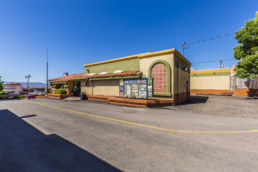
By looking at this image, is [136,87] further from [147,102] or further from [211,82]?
[211,82]

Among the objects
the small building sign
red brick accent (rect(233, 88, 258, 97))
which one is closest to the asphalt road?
the small building sign

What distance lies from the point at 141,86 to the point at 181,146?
871 cm

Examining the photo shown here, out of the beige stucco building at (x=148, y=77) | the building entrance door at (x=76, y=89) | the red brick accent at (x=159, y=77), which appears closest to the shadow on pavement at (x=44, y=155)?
the beige stucco building at (x=148, y=77)

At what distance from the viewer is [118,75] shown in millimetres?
14430

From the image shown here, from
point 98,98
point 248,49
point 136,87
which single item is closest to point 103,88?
point 98,98

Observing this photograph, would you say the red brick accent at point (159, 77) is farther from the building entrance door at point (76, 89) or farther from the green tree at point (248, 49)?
the building entrance door at point (76, 89)

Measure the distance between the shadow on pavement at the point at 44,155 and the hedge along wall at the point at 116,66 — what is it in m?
11.8

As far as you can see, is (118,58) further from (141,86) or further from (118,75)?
(141,86)

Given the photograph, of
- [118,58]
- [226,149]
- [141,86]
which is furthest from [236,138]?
[118,58]

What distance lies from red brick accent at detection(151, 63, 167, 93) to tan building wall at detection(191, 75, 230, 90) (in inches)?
761

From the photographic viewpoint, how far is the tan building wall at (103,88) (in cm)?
1581

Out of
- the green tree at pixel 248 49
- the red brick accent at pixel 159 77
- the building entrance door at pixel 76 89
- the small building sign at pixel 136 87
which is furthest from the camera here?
the building entrance door at pixel 76 89

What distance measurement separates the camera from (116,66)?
1650cm

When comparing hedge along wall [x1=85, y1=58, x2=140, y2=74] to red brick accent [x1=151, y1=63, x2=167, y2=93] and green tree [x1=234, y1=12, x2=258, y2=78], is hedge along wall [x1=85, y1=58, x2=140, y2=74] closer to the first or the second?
red brick accent [x1=151, y1=63, x2=167, y2=93]
